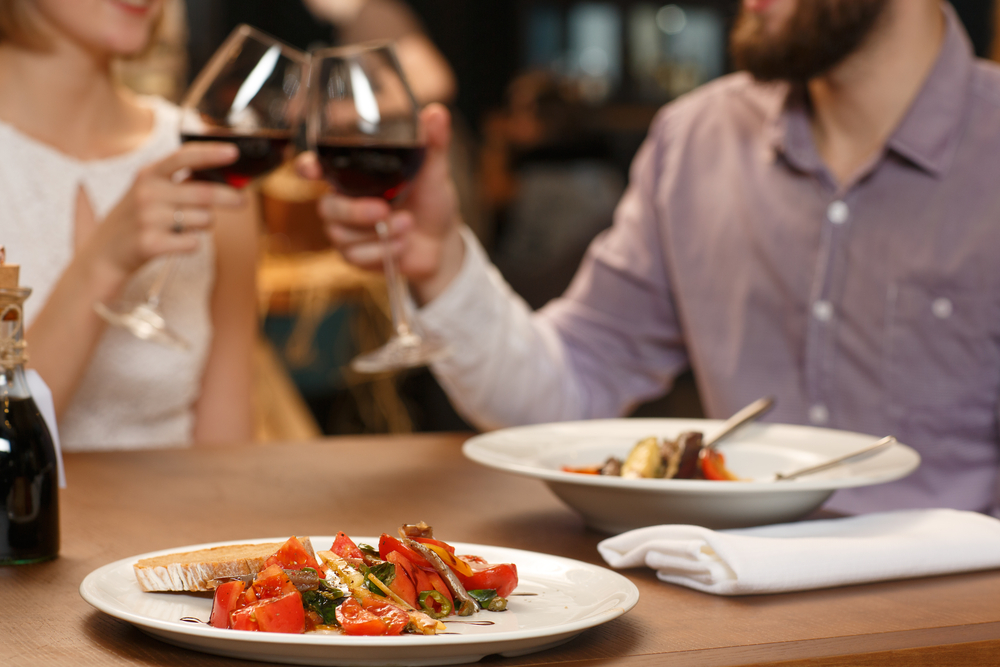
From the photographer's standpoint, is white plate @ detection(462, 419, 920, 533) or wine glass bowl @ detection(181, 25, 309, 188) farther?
wine glass bowl @ detection(181, 25, 309, 188)

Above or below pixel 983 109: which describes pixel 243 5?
above

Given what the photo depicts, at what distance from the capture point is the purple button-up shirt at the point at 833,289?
140 centimetres

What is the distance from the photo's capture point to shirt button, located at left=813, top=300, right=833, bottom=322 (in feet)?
4.86

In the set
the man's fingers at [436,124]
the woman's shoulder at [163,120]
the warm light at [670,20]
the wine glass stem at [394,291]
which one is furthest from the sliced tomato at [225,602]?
the warm light at [670,20]

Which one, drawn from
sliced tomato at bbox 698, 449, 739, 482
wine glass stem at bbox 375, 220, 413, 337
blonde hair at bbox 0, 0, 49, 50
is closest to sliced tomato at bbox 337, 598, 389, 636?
sliced tomato at bbox 698, 449, 739, 482

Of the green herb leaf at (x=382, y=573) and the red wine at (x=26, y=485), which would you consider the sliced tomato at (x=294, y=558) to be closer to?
the green herb leaf at (x=382, y=573)

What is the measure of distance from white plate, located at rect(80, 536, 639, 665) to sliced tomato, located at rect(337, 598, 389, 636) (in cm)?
2

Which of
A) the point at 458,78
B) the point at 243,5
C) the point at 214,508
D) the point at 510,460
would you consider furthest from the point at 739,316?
the point at 458,78

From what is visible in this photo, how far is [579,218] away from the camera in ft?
14.8

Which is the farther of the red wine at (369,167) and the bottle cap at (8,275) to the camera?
the red wine at (369,167)

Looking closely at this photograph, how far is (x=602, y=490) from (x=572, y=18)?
284 inches

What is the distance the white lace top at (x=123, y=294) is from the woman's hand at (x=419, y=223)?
47 cm

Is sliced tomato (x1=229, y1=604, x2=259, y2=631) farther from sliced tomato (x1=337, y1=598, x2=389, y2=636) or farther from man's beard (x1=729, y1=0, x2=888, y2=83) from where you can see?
man's beard (x1=729, y1=0, x2=888, y2=83)

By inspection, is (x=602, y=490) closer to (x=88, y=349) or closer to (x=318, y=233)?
(x=88, y=349)
